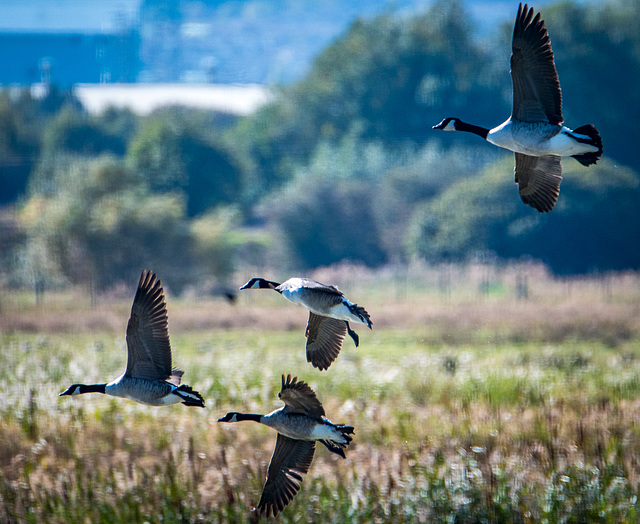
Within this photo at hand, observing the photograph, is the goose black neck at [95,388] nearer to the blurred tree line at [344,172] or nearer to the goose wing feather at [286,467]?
the goose wing feather at [286,467]

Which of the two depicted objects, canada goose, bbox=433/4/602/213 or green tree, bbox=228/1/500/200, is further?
green tree, bbox=228/1/500/200

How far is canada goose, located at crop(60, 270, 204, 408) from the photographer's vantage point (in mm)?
6906

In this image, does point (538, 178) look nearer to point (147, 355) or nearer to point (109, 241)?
point (147, 355)

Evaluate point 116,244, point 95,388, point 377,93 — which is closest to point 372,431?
point 95,388

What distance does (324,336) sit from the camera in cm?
722

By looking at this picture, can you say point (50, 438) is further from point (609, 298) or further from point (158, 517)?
point (609, 298)

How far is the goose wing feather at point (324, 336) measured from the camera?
23.4ft

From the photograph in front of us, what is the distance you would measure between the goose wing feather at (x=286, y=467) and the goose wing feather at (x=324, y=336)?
655 millimetres

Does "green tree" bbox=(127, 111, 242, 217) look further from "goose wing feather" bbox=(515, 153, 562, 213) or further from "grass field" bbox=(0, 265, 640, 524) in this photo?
"goose wing feather" bbox=(515, 153, 562, 213)

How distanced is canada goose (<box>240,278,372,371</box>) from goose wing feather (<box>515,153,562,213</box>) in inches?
73.7

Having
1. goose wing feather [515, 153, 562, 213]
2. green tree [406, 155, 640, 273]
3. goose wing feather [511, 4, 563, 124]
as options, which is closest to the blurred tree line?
green tree [406, 155, 640, 273]

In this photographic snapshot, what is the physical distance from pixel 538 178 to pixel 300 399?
8.95ft

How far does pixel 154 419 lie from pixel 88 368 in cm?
535

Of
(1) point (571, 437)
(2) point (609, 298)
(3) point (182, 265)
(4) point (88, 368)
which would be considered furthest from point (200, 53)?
(1) point (571, 437)
